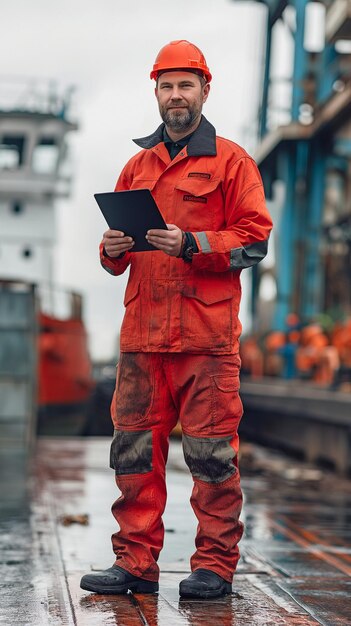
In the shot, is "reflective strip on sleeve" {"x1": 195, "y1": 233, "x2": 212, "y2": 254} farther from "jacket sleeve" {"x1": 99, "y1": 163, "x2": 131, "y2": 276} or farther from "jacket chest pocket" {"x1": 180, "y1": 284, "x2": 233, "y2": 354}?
"jacket sleeve" {"x1": 99, "y1": 163, "x2": 131, "y2": 276}

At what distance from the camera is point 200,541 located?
177 inches

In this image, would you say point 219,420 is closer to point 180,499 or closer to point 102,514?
point 102,514

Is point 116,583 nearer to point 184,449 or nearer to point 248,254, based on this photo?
point 184,449

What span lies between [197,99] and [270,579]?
1.75 metres

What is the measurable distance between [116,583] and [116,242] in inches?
44.6

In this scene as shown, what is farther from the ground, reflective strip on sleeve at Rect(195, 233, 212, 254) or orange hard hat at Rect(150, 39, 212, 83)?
orange hard hat at Rect(150, 39, 212, 83)

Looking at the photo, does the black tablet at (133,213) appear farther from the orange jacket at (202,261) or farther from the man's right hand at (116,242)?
the orange jacket at (202,261)

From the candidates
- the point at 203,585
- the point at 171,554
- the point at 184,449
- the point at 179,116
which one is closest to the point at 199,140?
the point at 179,116

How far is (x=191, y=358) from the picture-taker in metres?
4.44

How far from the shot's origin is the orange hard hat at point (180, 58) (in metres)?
4.45

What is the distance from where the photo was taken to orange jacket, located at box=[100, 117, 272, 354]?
4398 mm

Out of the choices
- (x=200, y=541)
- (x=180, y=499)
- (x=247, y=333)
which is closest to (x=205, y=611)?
(x=200, y=541)

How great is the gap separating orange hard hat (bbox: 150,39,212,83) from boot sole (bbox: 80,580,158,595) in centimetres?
174

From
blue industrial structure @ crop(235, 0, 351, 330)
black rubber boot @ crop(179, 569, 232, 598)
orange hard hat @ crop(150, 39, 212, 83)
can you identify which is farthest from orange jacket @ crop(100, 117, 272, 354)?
blue industrial structure @ crop(235, 0, 351, 330)
